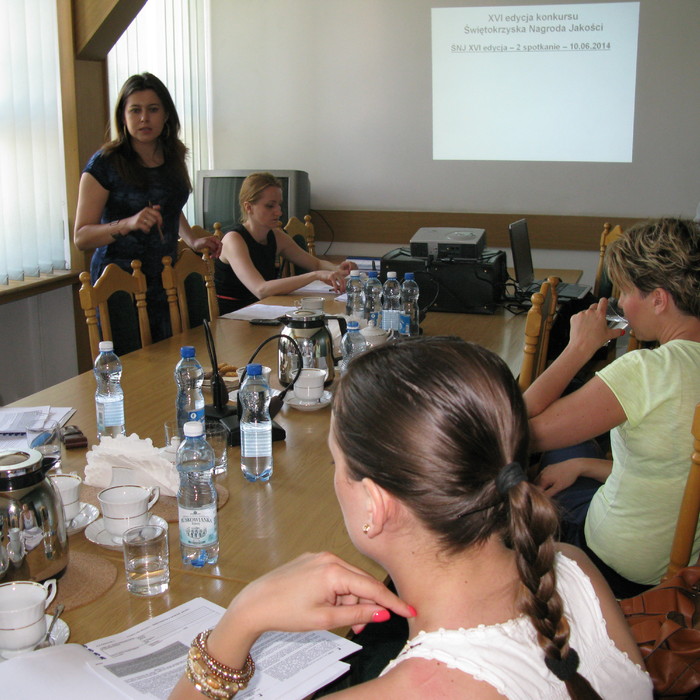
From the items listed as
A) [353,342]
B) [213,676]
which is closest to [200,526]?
[213,676]

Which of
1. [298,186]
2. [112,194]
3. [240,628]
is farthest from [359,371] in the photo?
[298,186]

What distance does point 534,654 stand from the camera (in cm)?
81

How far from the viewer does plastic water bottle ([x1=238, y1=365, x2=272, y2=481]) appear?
1609 millimetres

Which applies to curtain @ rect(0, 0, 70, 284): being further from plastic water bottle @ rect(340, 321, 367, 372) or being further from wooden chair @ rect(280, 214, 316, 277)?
plastic water bottle @ rect(340, 321, 367, 372)

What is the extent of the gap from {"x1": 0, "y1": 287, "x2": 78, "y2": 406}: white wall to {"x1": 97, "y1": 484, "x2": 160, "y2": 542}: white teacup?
261 cm

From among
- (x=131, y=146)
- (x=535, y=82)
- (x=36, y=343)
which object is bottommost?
(x=36, y=343)

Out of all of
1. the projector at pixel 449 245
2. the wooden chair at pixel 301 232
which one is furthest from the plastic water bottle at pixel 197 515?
the wooden chair at pixel 301 232

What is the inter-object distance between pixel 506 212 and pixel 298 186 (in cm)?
136

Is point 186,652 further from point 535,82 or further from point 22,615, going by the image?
point 535,82

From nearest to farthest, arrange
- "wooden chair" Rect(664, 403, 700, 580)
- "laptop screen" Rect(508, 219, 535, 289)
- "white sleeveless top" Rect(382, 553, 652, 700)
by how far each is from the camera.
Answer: "white sleeveless top" Rect(382, 553, 652, 700)
"wooden chair" Rect(664, 403, 700, 580)
"laptop screen" Rect(508, 219, 535, 289)

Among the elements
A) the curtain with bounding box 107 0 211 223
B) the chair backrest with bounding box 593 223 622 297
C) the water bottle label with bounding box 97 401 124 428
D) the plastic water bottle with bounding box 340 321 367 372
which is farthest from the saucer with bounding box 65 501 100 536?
the chair backrest with bounding box 593 223 622 297

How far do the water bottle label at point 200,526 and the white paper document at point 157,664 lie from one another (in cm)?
14

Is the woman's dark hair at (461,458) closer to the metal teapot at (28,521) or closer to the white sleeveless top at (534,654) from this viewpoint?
the white sleeveless top at (534,654)

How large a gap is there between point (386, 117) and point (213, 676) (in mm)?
4634
